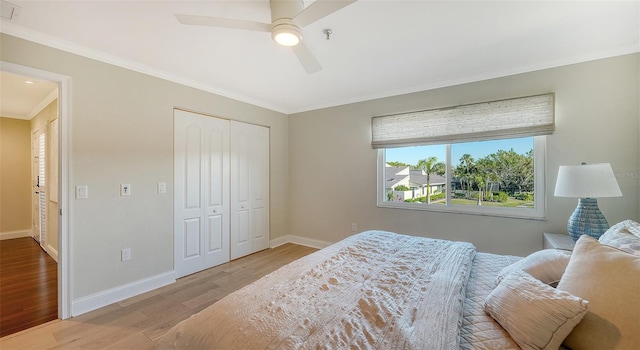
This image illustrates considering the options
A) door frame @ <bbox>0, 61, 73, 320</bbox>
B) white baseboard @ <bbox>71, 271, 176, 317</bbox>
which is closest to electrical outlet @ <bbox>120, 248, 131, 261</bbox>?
white baseboard @ <bbox>71, 271, 176, 317</bbox>

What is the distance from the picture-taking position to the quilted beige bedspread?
0.95 meters

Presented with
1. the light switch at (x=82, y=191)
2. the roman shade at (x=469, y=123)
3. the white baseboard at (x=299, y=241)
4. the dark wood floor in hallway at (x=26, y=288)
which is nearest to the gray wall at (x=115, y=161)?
the light switch at (x=82, y=191)

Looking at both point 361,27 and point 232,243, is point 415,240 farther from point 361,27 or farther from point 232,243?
point 232,243

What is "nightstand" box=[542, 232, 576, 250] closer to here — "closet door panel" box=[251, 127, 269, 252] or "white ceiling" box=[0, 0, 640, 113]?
"white ceiling" box=[0, 0, 640, 113]

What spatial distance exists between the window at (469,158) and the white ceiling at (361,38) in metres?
0.47

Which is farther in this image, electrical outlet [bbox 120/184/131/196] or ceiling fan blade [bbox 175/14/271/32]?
electrical outlet [bbox 120/184/131/196]

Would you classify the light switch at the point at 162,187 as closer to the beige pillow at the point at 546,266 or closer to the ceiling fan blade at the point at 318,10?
the ceiling fan blade at the point at 318,10

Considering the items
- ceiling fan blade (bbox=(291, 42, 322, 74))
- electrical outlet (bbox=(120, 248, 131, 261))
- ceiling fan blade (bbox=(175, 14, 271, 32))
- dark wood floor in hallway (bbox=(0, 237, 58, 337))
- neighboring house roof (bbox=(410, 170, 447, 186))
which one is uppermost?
ceiling fan blade (bbox=(175, 14, 271, 32))

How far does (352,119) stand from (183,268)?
3.15 metres

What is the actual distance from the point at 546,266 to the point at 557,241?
151 centimetres

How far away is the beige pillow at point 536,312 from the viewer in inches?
35.4

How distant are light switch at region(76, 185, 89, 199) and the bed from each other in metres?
1.99

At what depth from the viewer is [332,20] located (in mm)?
1940

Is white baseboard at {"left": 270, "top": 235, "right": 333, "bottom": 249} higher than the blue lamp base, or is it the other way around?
the blue lamp base
